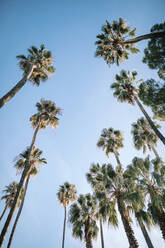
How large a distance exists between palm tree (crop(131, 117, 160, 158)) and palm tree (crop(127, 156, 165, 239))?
21.0 ft

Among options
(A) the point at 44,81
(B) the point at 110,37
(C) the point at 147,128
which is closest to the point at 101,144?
(C) the point at 147,128

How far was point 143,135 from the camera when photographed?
19188mm

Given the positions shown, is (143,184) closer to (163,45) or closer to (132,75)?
(163,45)

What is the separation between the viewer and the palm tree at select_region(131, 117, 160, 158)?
727 inches

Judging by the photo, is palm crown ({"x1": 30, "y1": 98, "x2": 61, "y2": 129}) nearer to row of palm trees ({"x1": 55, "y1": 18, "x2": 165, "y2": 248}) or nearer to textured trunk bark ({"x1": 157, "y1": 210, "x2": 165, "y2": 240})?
row of palm trees ({"x1": 55, "y1": 18, "x2": 165, "y2": 248})

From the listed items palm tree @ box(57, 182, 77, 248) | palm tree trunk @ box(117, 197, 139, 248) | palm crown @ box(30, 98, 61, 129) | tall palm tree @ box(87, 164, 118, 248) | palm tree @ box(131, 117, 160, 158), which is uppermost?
palm crown @ box(30, 98, 61, 129)

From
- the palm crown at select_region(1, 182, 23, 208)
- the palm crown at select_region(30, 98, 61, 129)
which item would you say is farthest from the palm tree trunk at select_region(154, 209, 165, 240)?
the palm crown at select_region(1, 182, 23, 208)

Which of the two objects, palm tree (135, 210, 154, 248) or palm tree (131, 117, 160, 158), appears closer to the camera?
palm tree (135, 210, 154, 248)

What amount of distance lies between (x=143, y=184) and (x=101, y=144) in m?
10.6

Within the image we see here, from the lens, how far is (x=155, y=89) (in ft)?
39.8

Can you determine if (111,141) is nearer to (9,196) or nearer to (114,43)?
(114,43)

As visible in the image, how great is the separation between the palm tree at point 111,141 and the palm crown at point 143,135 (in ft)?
9.15

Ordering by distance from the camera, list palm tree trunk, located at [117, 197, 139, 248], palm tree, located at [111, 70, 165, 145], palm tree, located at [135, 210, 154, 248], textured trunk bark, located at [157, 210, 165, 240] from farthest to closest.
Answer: palm tree, located at [111, 70, 165, 145], palm tree, located at [135, 210, 154, 248], textured trunk bark, located at [157, 210, 165, 240], palm tree trunk, located at [117, 197, 139, 248]

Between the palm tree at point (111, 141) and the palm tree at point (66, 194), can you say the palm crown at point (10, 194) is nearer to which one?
the palm tree at point (66, 194)
